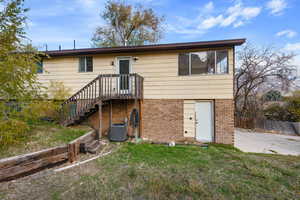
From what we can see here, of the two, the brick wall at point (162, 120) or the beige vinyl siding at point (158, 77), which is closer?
the beige vinyl siding at point (158, 77)

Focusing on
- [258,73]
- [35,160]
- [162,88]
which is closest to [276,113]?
[258,73]

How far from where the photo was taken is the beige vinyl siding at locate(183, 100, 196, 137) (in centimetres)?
701

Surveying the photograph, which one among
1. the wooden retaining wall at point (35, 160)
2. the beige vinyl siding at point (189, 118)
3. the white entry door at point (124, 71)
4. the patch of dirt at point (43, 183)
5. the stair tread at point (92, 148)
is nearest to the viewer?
the patch of dirt at point (43, 183)

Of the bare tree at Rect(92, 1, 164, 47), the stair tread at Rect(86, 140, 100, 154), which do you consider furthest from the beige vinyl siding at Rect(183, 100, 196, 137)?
the bare tree at Rect(92, 1, 164, 47)

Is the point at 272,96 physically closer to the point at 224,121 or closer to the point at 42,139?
the point at 224,121

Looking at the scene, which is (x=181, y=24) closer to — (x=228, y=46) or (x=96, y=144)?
(x=228, y=46)

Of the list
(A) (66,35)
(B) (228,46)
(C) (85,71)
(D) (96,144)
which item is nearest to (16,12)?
(C) (85,71)

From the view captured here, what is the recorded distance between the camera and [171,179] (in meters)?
3.38

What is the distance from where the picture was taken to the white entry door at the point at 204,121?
270 inches

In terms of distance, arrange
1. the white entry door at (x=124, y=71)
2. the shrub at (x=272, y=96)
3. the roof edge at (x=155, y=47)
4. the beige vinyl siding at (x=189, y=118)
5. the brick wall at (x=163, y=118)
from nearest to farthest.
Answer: the roof edge at (x=155, y=47) → the brick wall at (x=163, y=118) → the beige vinyl siding at (x=189, y=118) → the white entry door at (x=124, y=71) → the shrub at (x=272, y=96)

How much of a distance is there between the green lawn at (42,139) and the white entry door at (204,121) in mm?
5488

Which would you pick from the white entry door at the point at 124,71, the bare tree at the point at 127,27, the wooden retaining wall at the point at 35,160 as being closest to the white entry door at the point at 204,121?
the white entry door at the point at 124,71

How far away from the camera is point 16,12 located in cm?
425

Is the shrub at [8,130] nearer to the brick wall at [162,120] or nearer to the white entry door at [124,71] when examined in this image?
the white entry door at [124,71]
